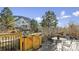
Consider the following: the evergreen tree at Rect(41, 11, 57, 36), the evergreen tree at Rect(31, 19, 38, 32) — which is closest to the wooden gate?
the evergreen tree at Rect(31, 19, 38, 32)

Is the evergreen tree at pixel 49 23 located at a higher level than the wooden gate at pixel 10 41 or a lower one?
higher

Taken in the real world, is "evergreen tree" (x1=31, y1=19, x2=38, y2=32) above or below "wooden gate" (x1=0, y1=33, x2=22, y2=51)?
above

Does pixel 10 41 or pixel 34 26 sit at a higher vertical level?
pixel 34 26

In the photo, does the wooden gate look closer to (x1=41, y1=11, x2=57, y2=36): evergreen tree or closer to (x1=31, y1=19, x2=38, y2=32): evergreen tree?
(x1=31, y1=19, x2=38, y2=32): evergreen tree

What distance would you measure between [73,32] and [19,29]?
69 cm

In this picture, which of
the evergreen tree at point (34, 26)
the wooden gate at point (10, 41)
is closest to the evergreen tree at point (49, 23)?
the evergreen tree at point (34, 26)

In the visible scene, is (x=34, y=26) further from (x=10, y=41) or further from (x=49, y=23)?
(x=10, y=41)

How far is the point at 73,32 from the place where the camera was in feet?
10.7

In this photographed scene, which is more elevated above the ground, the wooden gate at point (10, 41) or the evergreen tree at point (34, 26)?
the evergreen tree at point (34, 26)

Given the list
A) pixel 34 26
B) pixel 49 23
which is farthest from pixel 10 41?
pixel 49 23

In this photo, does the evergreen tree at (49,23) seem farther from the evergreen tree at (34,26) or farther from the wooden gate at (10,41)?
the wooden gate at (10,41)

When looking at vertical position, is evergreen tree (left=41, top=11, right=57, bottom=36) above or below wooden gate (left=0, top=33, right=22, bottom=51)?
above
